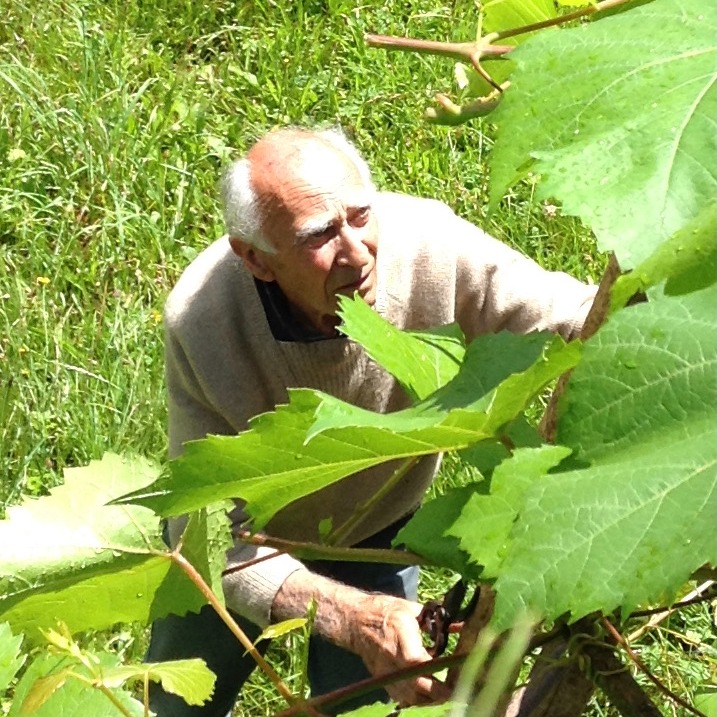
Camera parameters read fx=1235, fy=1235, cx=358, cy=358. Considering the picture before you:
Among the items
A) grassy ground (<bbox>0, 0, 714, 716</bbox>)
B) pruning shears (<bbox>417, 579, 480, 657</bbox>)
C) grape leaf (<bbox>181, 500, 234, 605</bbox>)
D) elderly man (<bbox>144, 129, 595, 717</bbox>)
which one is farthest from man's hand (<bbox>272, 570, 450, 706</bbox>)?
grassy ground (<bbox>0, 0, 714, 716</bbox>)

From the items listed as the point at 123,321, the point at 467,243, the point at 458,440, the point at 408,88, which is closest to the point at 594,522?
the point at 458,440

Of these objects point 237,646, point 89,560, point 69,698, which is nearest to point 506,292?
point 237,646

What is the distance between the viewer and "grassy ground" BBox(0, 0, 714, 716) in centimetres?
336

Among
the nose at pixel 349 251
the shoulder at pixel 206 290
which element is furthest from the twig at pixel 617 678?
the shoulder at pixel 206 290

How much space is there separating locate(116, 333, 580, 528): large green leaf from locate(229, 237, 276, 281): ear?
141 centimetres

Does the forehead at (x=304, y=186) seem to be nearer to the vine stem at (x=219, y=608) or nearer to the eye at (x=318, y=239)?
the eye at (x=318, y=239)

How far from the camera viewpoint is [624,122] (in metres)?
0.62

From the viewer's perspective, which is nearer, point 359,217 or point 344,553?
point 344,553

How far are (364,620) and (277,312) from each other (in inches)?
24.7

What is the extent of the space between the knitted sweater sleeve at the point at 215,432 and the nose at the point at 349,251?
13.2 inches

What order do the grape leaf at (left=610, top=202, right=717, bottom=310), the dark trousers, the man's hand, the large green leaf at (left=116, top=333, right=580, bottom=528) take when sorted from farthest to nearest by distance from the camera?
the dark trousers, the man's hand, the large green leaf at (left=116, top=333, right=580, bottom=528), the grape leaf at (left=610, top=202, right=717, bottom=310)

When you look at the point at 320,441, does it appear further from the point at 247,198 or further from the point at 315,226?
the point at 247,198

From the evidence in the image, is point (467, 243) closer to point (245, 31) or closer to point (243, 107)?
point (243, 107)

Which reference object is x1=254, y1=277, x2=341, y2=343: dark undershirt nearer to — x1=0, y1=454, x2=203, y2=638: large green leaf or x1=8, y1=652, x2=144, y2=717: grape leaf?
x1=0, y1=454, x2=203, y2=638: large green leaf
